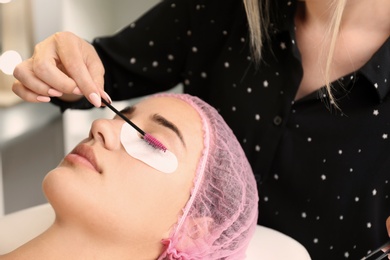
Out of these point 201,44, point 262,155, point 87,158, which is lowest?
point 262,155

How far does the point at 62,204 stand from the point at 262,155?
519 mm

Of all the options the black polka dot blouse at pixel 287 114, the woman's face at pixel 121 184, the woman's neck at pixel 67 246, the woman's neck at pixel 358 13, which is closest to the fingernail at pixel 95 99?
the woman's face at pixel 121 184

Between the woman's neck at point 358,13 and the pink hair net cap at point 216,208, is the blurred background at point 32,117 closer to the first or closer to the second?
the pink hair net cap at point 216,208

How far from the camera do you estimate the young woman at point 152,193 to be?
0.97m

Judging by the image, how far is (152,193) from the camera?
1006 mm

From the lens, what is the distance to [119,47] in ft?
4.72

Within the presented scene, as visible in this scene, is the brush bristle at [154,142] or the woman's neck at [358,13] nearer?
the brush bristle at [154,142]

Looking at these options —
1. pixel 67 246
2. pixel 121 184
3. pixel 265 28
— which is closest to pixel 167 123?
pixel 121 184

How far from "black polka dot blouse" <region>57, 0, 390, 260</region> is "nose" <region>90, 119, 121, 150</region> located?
33 cm

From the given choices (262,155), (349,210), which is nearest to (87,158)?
(262,155)

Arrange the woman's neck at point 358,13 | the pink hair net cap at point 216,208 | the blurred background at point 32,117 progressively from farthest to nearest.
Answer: the blurred background at point 32,117, the woman's neck at point 358,13, the pink hair net cap at point 216,208

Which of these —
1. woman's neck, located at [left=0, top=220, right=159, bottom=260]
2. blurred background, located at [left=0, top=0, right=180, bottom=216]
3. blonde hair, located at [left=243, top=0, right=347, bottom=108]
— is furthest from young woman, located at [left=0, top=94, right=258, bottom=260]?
blurred background, located at [left=0, top=0, right=180, bottom=216]

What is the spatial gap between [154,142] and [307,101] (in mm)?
415

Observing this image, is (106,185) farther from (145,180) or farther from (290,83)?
(290,83)
